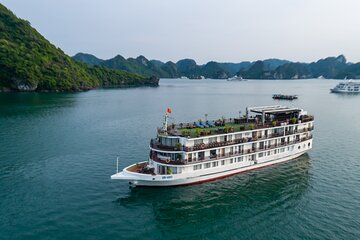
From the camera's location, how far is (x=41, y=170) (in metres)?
51.2

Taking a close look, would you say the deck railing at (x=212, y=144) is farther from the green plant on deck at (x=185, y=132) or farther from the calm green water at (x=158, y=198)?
the calm green water at (x=158, y=198)

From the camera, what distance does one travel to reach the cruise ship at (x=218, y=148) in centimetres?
4422

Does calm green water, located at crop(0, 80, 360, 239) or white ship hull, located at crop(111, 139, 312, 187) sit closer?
calm green water, located at crop(0, 80, 360, 239)

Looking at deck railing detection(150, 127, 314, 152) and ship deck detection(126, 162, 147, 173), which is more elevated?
deck railing detection(150, 127, 314, 152)

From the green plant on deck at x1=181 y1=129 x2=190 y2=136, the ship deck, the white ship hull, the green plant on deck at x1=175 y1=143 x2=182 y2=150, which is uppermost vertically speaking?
the green plant on deck at x1=181 y1=129 x2=190 y2=136

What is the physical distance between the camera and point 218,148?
1874 inches

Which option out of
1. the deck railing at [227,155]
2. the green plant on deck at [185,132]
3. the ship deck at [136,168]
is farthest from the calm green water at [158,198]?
the green plant on deck at [185,132]

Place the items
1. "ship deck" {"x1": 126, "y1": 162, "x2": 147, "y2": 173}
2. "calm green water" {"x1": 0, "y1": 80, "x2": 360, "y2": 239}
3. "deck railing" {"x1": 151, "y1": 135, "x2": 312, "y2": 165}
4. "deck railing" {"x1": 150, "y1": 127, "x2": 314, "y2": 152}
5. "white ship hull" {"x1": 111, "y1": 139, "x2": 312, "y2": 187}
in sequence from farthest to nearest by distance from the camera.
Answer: "ship deck" {"x1": 126, "y1": 162, "x2": 147, "y2": 173}
"deck railing" {"x1": 150, "y1": 127, "x2": 314, "y2": 152}
"deck railing" {"x1": 151, "y1": 135, "x2": 312, "y2": 165}
"white ship hull" {"x1": 111, "y1": 139, "x2": 312, "y2": 187}
"calm green water" {"x1": 0, "y1": 80, "x2": 360, "y2": 239}

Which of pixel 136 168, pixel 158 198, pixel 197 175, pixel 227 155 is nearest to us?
pixel 158 198

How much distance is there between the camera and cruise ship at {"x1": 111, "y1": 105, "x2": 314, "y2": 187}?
44.2 metres

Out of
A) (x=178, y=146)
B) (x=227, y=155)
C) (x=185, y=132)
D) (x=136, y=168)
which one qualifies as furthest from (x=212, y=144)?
(x=136, y=168)

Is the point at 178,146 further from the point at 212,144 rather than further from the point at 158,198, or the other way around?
the point at 158,198

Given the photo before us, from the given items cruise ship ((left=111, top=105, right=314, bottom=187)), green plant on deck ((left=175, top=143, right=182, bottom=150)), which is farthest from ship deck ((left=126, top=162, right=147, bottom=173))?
green plant on deck ((left=175, top=143, right=182, bottom=150))

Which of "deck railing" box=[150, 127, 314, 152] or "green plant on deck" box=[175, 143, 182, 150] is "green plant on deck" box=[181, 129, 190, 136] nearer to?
"deck railing" box=[150, 127, 314, 152]
